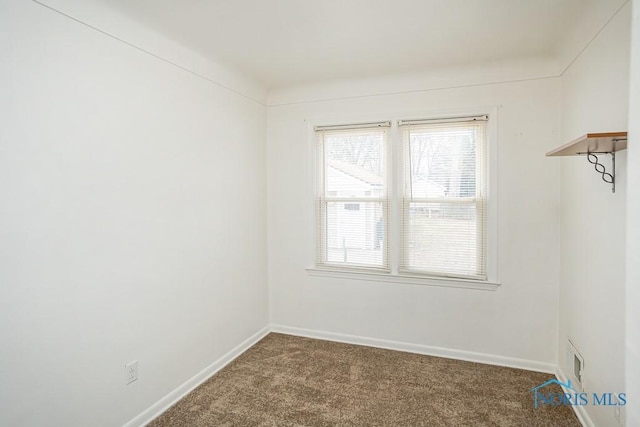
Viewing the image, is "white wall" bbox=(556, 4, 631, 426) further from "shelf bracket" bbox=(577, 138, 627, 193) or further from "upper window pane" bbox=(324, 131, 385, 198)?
"upper window pane" bbox=(324, 131, 385, 198)

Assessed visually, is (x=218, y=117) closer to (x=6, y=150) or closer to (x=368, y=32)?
(x=368, y=32)

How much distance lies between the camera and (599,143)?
171cm

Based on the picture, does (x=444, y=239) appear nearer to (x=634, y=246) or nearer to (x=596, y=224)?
(x=596, y=224)

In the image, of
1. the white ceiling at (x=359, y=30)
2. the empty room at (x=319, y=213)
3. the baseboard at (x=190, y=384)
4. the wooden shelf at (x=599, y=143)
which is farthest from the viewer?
the baseboard at (x=190, y=384)

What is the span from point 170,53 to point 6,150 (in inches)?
50.9

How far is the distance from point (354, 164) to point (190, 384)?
2.39 metres

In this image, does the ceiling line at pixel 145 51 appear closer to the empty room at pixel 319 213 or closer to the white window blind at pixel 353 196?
the empty room at pixel 319 213

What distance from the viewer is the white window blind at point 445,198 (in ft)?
10.0

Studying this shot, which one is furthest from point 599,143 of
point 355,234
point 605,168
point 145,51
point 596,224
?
point 145,51

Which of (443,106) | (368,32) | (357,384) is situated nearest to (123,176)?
(368,32)

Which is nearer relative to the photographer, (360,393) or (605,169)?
(605,169)

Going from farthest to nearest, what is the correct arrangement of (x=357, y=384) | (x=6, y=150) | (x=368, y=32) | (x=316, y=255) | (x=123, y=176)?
(x=316, y=255) → (x=357, y=384) → (x=368, y=32) → (x=123, y=176) → (x=6, y=150)

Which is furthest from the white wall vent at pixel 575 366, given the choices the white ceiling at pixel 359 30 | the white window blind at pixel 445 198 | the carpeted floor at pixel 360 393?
the white ceiling at pixel 359 30

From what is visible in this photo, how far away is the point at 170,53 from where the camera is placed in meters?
2.46
